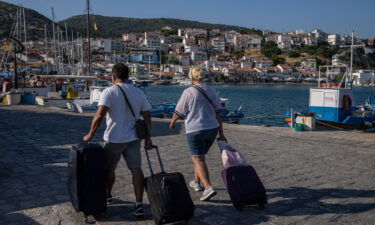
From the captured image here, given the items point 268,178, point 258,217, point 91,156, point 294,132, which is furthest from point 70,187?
point 294,132

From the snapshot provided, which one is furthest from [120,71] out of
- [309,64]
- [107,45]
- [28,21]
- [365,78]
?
[107,45]

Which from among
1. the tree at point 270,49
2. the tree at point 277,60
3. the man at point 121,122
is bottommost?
the man at point 121,122

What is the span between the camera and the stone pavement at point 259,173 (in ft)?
13.5

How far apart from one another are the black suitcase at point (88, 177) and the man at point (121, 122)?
158mm

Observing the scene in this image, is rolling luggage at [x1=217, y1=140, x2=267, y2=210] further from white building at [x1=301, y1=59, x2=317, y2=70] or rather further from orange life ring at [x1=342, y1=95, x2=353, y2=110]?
white building at [x1=301, y1=59, x2=317, y2=70]

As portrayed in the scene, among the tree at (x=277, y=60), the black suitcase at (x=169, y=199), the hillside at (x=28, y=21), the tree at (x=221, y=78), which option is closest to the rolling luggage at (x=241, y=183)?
the black suitcase at (x=169, y=199)

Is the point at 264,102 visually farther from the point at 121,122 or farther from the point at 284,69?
the point at 284,69

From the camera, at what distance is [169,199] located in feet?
12.2

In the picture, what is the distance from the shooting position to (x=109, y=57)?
15988 cm

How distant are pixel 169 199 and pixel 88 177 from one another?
32.6 inches

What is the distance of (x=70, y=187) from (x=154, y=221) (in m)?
0.92

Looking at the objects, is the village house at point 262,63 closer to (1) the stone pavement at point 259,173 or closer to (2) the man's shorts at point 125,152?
(1) the stone pavement at point 259,173

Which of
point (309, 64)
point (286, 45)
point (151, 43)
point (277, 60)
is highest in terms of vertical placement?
point (151, 43)

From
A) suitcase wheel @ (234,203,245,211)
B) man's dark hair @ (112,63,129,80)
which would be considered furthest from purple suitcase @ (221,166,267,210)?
man's dark hair @ (112,63,129,80)
